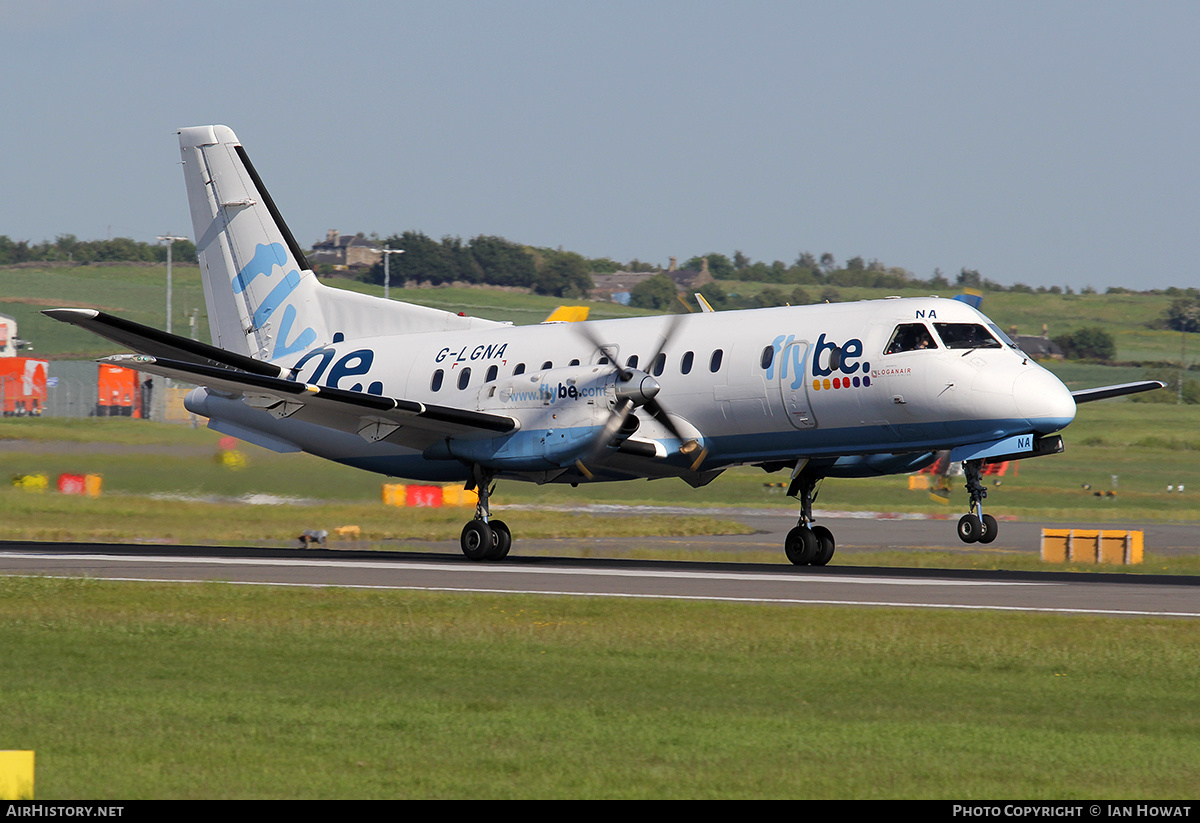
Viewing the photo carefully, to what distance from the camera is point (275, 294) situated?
32500 millimetres

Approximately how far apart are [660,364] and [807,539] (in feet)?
14.9

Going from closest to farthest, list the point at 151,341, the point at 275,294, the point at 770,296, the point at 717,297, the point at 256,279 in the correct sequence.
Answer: the point at 151,341 < the point at 275,294 < the point at 256,279 < the point at 717,297 < the point at 770,296

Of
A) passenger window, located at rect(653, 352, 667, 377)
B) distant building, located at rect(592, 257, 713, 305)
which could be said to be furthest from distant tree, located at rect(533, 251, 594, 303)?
passenger window, located at rect(653, 352, 667, 377)

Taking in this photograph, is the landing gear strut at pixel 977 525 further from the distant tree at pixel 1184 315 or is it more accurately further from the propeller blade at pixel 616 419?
the distant tree at pixel 1184 315

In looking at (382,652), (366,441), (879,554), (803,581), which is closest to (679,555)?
(879,554)

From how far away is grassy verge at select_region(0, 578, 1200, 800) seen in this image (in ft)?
30.3

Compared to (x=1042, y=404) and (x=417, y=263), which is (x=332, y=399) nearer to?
(x=1042, y=404)

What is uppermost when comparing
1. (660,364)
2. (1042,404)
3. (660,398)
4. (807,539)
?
(660,364)

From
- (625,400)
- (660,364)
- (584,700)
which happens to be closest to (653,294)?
(660,364)

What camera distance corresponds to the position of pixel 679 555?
33.7 m

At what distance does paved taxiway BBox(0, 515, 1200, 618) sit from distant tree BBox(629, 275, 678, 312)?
116564 mm

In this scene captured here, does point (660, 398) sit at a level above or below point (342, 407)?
above

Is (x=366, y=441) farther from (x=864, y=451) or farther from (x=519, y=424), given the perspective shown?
(x=864, y=451)

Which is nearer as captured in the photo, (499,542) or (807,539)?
(807,539)
